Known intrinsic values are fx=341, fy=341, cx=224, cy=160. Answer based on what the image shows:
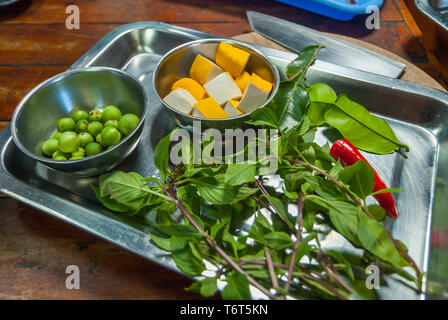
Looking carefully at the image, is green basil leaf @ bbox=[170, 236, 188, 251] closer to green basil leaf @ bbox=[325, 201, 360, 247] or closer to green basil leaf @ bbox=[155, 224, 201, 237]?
green basil leaf @ bbox=[155, 224, 201, 237]

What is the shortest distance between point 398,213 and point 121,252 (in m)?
0.54

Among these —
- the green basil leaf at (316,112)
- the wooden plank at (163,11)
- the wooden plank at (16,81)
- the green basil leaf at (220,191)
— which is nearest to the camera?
the green basil leaf at (220,191)

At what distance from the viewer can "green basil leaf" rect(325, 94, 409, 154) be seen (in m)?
0.67

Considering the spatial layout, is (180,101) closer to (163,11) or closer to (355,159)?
(355,159)

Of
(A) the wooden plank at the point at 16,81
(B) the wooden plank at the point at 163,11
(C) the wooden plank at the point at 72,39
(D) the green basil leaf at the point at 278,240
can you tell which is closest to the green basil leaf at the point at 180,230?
(D) the green basil leaf at the point at 278,240

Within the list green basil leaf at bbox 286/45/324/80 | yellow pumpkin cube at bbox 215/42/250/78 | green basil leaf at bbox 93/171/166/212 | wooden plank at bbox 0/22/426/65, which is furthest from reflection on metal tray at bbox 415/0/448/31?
green basil leaf at bbox 93/171/166/212

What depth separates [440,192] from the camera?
688 millimetres

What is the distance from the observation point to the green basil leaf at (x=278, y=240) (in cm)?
53

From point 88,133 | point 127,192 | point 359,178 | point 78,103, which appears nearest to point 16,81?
point 78,103

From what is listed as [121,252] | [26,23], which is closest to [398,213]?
[121,252]

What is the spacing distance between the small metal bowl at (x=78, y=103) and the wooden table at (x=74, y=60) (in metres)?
0.14

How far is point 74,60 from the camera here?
1.09 metres

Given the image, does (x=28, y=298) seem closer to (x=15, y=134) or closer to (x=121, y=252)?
(x=121, y=252)

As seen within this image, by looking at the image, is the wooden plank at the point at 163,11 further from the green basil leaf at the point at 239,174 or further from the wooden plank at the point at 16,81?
the green basil leaf at the point at 239,174
